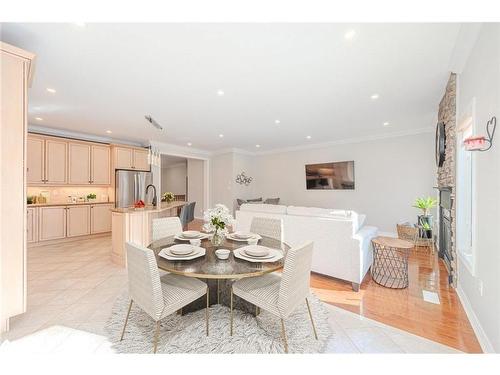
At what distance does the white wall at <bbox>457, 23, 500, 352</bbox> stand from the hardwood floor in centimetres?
14

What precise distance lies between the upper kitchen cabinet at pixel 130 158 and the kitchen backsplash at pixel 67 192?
0.80 m

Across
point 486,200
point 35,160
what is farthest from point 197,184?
point 486,200

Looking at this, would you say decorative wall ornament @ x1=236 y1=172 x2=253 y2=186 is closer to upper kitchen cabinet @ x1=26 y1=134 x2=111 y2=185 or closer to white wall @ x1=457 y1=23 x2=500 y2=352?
upper kitchen cabinet @ x1=26 y1=134 x2=111 y2=185

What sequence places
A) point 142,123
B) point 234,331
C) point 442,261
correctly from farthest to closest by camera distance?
point 142,123 → point 442,261 → point 234,331

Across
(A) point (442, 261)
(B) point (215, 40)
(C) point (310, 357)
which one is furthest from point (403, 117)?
(C) point (310, 357)

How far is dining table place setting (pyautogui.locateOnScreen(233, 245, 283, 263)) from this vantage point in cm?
160

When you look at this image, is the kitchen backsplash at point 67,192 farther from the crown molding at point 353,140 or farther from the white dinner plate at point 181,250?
the crown molding at point 353,140

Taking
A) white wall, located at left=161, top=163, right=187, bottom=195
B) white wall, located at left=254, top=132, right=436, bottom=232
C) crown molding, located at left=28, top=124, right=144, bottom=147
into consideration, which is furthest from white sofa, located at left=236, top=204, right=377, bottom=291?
white wall, located at left=161, top=163, right=187, bottom=195

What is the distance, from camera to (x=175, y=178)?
10.2 m

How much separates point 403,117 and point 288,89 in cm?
287

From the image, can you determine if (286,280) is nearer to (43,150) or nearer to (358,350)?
(358,350)

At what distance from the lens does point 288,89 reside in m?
2.95

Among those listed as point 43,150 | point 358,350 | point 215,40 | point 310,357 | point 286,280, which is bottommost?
point 358,350

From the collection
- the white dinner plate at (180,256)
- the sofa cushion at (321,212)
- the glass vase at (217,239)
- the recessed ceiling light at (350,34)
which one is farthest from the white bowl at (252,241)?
the recessed ceiling light at (350,34)
